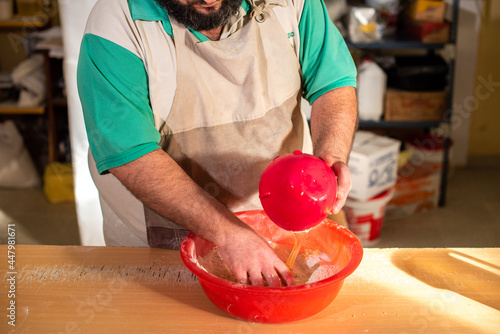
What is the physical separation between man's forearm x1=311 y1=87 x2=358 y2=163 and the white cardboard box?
1.32 meters

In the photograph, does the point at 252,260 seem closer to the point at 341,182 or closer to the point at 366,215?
the point at 341,182

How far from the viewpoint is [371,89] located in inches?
118

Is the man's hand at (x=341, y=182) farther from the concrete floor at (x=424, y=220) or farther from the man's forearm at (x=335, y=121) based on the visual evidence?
the concrete floor at (x=424, y=220)

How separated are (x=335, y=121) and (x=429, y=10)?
6.68ft

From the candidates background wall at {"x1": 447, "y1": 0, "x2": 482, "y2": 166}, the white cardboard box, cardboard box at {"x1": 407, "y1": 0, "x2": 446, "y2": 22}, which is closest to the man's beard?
the white cardboard box

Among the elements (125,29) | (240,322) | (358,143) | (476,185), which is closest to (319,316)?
(240,322)

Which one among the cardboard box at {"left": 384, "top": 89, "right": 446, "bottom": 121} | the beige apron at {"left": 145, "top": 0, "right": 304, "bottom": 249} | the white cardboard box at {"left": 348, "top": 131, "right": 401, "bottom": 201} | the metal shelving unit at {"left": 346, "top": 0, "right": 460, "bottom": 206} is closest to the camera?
the beige apron at {"left": 145, "top": 0, "right": 304, "bottom": 249}

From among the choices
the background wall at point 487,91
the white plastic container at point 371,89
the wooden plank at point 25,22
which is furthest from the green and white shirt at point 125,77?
the background wall at point 487,91

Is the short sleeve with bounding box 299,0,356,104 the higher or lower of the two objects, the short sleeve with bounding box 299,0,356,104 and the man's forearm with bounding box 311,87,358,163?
the higher

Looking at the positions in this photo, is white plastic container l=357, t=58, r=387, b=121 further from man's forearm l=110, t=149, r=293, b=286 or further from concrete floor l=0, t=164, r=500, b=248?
man's forearm l=110, t=149, r=293, b=286

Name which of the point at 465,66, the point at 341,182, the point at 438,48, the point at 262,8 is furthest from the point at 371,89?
the point at 341,182

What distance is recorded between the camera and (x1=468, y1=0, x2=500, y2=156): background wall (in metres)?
3.49

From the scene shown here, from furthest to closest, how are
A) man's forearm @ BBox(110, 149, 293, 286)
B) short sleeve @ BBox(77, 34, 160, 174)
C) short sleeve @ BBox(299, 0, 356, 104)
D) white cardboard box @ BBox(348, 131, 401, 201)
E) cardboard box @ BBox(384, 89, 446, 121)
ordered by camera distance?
1. cardboard box @ BBox(384, 89, 446, 121)
2. white cardboard box @ BBox(348, 131, 401, 201)
3. short sleeve @ BBox(299, 0, 356, 104)
4. short sleeve @ BBox(77, 34, 160, 174)
5. man's forearm @ BBox(110, 149, 293, 286)

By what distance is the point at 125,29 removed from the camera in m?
1.17
